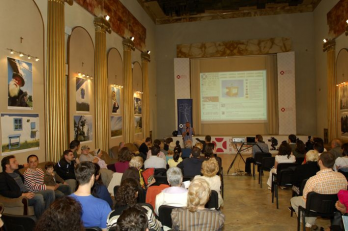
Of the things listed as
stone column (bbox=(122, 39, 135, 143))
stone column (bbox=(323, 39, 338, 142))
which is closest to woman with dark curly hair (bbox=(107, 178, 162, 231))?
stone column (bbox=(122, 39, 135, 143))

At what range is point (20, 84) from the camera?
5668 millimetres

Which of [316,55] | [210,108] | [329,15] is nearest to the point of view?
[329,15]

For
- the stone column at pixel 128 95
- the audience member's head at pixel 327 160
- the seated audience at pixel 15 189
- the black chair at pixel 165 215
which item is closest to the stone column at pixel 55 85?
the seated audience at pixel 15 189

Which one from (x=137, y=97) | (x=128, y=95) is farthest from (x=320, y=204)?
(x=137, y=97)

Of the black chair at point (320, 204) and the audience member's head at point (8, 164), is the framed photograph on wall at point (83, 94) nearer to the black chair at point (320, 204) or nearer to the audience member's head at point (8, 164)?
the audience member's head at point (8, 164)

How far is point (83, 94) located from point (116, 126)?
248cm

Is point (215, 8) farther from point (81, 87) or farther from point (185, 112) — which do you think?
point (81, 87)

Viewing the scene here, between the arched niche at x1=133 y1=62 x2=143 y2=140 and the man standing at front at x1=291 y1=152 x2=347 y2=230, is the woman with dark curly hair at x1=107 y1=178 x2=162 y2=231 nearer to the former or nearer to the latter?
the man standing at front at x1=291 y1=152 x2=347 y2=230

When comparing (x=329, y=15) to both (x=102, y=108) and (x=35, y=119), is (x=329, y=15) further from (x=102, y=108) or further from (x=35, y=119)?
(x=35, y=119)

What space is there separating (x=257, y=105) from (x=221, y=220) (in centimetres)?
1301

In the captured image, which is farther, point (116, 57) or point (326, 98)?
point (326, 98)

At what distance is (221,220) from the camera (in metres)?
2.36

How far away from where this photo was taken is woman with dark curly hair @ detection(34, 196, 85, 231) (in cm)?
173

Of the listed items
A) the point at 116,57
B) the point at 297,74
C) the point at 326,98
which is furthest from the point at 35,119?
the point at 297,74
